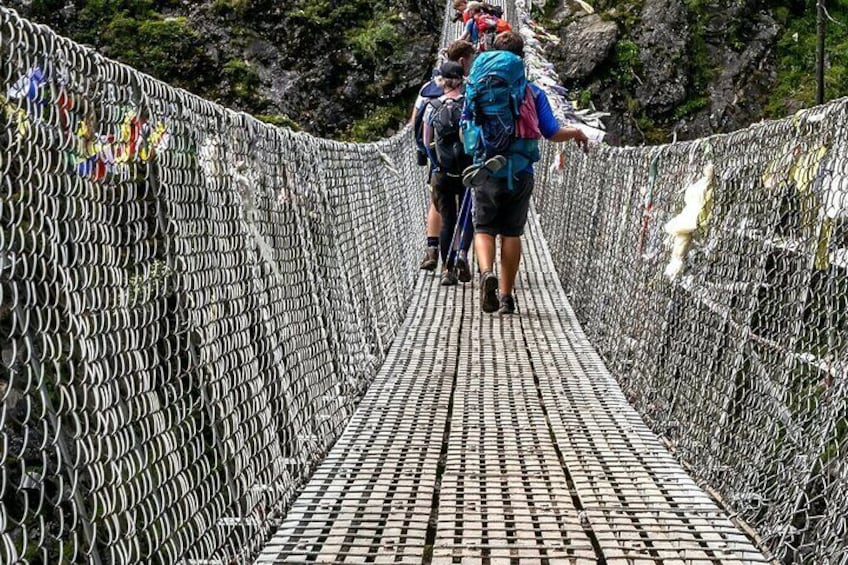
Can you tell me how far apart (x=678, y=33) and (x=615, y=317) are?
12.7m

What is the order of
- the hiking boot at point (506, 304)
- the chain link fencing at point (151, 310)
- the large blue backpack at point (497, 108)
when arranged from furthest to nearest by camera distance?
the hiking boot at point (506, 304), the large blue backpack at point (497, 108), the chain link fencing at point (151, 310)

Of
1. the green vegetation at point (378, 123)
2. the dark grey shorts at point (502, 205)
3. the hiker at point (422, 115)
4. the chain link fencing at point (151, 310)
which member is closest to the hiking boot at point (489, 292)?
the dark grey shorts at point (502, 205)

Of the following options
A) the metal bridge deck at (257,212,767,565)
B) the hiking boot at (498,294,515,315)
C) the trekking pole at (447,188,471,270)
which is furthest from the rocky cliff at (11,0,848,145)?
the metal bridge deck at (257,212,767,565)

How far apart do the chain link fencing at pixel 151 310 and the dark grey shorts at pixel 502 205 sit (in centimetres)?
139

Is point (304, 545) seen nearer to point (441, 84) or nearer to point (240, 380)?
point (240, 380)

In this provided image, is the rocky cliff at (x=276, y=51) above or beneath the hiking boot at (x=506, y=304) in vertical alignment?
above

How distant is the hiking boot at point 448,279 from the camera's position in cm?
518

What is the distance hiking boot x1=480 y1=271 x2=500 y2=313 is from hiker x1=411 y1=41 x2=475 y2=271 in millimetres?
925

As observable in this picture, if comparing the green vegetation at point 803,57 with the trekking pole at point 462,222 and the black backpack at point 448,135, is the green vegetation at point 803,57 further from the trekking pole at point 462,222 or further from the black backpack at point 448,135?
the black backpack at point 448,135

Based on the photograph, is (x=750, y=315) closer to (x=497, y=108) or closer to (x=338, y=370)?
(x=338, y=370)

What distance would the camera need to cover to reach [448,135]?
4.64 metres

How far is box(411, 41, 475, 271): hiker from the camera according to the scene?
15.8 feet

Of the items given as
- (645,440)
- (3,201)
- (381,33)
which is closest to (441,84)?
(645,440)

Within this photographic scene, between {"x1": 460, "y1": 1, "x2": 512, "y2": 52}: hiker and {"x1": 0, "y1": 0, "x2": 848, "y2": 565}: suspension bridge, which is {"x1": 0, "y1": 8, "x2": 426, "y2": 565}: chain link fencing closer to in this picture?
{"x1": 0, "y1": 0, "x2": 848, "y2": 565}: suspension bridge
